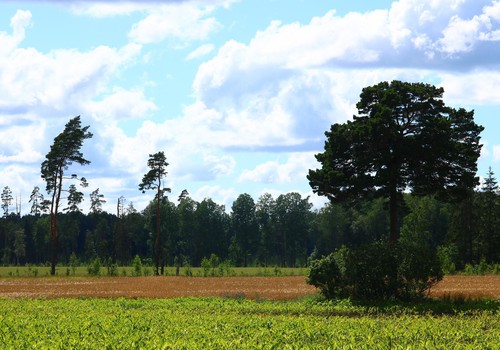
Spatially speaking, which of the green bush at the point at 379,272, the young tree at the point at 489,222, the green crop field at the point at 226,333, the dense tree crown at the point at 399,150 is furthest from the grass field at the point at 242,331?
the young tree at the point at 489,222

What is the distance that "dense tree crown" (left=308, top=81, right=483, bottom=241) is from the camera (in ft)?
131

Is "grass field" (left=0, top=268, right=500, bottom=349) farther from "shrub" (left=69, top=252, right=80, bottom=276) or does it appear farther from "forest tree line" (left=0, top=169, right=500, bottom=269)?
"forest tree line" (left=0, top=169, right=500, bottom=269)

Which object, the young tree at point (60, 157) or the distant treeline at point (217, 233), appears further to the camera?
the distant treeline at point (217, 233)

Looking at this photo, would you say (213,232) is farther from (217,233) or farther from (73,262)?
(73,262)

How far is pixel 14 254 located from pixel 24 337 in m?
164

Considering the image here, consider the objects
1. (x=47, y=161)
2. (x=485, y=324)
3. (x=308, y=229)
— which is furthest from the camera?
(x=308, y=229)

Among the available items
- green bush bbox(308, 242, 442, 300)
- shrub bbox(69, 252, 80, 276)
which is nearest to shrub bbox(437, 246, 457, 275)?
green bush bbox(308, 242, 442, 300)

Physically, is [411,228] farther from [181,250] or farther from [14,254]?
[14,254]

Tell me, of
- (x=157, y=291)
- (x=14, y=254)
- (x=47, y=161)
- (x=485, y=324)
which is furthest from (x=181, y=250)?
(x=485, y=324)

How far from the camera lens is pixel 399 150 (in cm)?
3981

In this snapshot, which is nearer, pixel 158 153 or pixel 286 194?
pixel 158 153

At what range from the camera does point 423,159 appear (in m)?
40.4

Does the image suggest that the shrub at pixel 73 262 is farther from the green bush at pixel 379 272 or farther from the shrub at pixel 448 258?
the green bush at pixel 379 272

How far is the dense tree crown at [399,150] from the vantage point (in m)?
40.1
